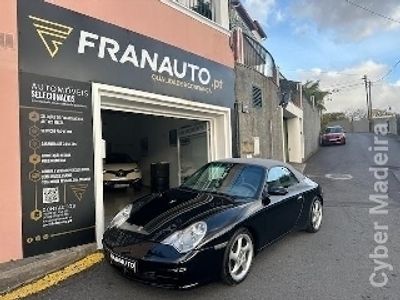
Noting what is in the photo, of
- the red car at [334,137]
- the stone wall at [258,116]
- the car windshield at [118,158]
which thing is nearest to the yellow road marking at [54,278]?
the stone wall at [258,116]

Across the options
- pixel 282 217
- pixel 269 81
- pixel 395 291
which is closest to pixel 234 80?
pixel 269 81

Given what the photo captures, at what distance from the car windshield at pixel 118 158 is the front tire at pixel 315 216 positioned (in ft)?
22.7

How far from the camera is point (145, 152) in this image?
44.2 ft

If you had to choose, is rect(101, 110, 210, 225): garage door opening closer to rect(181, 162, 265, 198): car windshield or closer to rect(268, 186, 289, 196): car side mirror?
rect(181, 162, 265, 198): car windshield

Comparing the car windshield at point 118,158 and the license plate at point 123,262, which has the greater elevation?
the car windshield at point 118,158

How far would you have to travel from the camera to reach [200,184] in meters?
5.66

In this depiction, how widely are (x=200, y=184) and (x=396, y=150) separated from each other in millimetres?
21982

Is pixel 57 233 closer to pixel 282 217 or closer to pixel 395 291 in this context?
pixel 282 217

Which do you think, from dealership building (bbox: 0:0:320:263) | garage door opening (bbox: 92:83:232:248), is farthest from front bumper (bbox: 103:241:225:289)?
garage door opening (bbox: 92:83:232:248)

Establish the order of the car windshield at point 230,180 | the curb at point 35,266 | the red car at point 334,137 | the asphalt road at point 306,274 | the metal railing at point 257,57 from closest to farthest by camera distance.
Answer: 1. the asphalt road at point 306,274
2. the curb at point 35,266
3. the car windshield at point 230,180
4. the metal railing at point 257,57
5. the red car at point 334,137

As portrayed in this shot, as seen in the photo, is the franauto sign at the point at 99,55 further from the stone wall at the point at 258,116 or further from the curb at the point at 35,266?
the curb at the point at 35,266

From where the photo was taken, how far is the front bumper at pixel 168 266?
3.78 meters

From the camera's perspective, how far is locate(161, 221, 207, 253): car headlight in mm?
3914

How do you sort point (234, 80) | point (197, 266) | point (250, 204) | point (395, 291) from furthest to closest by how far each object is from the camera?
point (234, 80), point (250, 204), point (395, 291), point (197, 266)
